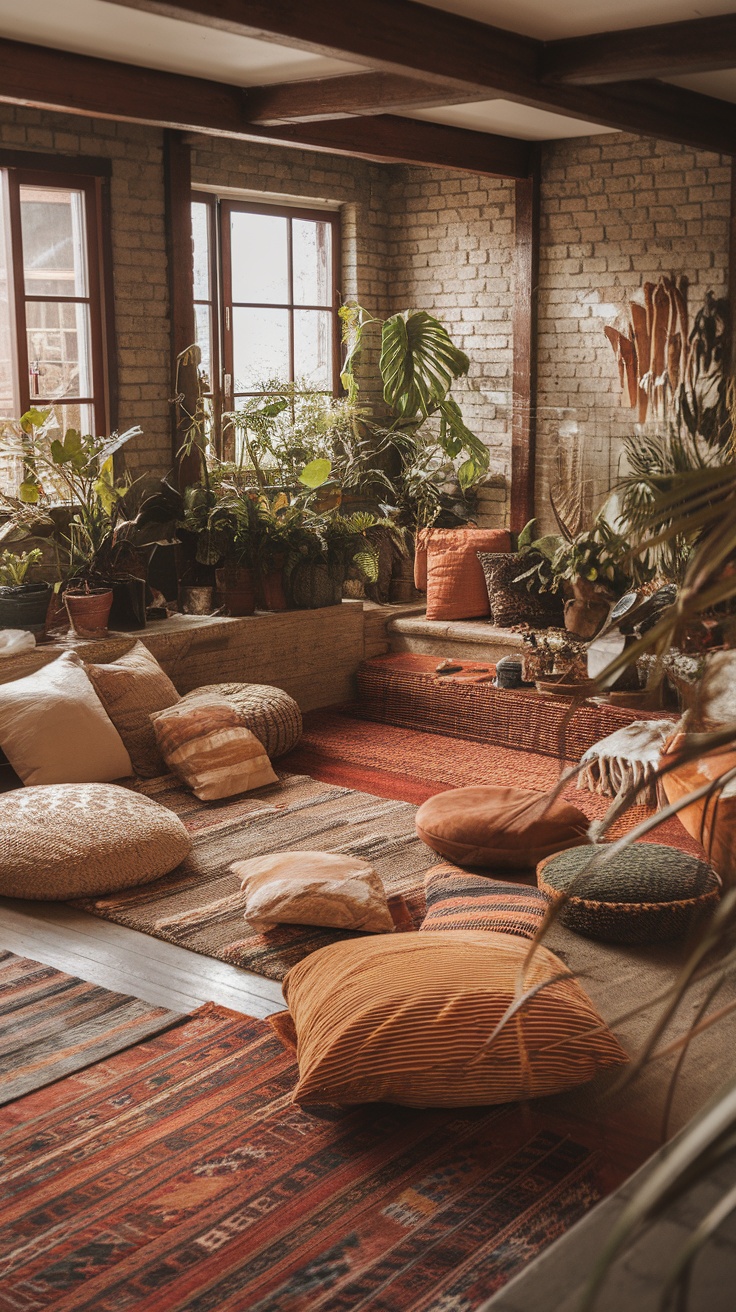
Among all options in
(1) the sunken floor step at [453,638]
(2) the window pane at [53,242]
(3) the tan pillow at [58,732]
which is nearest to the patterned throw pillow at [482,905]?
(3) the tan pillow at [58,732]

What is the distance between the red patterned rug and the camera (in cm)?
516

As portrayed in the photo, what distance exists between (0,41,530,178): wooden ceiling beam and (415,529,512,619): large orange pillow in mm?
1961

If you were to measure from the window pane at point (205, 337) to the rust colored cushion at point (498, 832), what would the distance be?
356 cm

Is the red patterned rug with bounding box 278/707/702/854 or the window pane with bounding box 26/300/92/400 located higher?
the window pane with bounding box 26/300/92/400

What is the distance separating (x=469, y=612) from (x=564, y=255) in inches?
82.4

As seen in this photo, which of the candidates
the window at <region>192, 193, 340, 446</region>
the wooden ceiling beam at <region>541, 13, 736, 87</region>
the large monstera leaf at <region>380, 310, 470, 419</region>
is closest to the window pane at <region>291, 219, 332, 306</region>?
the window at <region>192, 193, 340, 446</region>

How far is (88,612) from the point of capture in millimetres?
5691

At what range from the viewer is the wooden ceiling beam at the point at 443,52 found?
150 inches

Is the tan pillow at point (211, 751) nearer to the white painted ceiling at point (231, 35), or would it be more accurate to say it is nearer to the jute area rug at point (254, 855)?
the jute area rug at point (254, 855)

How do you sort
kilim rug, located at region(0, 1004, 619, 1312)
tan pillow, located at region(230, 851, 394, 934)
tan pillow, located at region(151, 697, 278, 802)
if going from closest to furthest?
1. kilim rug, located at region(0, 1004, 619, 1312)
2. tan pillow, located at region(230, 851, 394, 934)
3. tan pillow, located at region(151, 697, 278, 802)

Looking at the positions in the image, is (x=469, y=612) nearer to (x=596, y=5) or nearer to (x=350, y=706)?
(x=350, y=706)

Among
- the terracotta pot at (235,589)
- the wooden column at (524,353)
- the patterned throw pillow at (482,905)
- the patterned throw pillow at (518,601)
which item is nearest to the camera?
the patterned throw pillow at (482,905)

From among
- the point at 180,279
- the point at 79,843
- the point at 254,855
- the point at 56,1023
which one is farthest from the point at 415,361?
the point at 56,1023

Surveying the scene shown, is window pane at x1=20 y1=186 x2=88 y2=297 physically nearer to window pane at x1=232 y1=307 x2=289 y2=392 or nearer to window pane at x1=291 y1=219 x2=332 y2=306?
window pane at x1=232 y1=307 x2=289 y2=392
